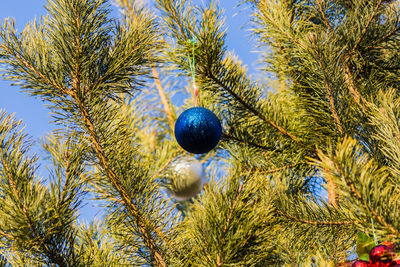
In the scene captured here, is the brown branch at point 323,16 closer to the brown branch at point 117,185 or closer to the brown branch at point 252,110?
the brown branch at point 252,110

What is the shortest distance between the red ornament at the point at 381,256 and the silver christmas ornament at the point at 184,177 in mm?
1296

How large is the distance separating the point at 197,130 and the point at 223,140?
0.49m

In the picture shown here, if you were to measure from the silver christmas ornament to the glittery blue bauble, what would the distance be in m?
0.85

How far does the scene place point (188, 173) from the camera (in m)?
2.11

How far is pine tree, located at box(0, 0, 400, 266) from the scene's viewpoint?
3.32 feet

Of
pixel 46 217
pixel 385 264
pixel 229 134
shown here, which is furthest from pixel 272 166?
pixel 46 217

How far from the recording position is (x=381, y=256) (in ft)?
2.85

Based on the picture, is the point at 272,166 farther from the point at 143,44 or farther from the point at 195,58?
the point at 143,44

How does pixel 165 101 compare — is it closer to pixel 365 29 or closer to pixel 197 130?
pixel 365 29

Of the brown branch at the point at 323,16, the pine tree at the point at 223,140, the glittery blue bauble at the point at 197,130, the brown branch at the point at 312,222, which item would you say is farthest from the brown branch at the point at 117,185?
the brown branch at the point at 323,16

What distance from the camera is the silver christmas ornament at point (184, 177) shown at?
6.93 ft

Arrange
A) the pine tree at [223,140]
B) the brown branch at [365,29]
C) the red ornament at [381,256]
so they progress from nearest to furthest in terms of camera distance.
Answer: the red ornament at [381,256]
the pine tree at [223,140]
the brown branch at [365,29]

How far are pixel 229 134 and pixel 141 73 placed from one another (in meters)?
0.55

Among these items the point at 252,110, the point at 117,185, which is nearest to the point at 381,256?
the point at 117,185
